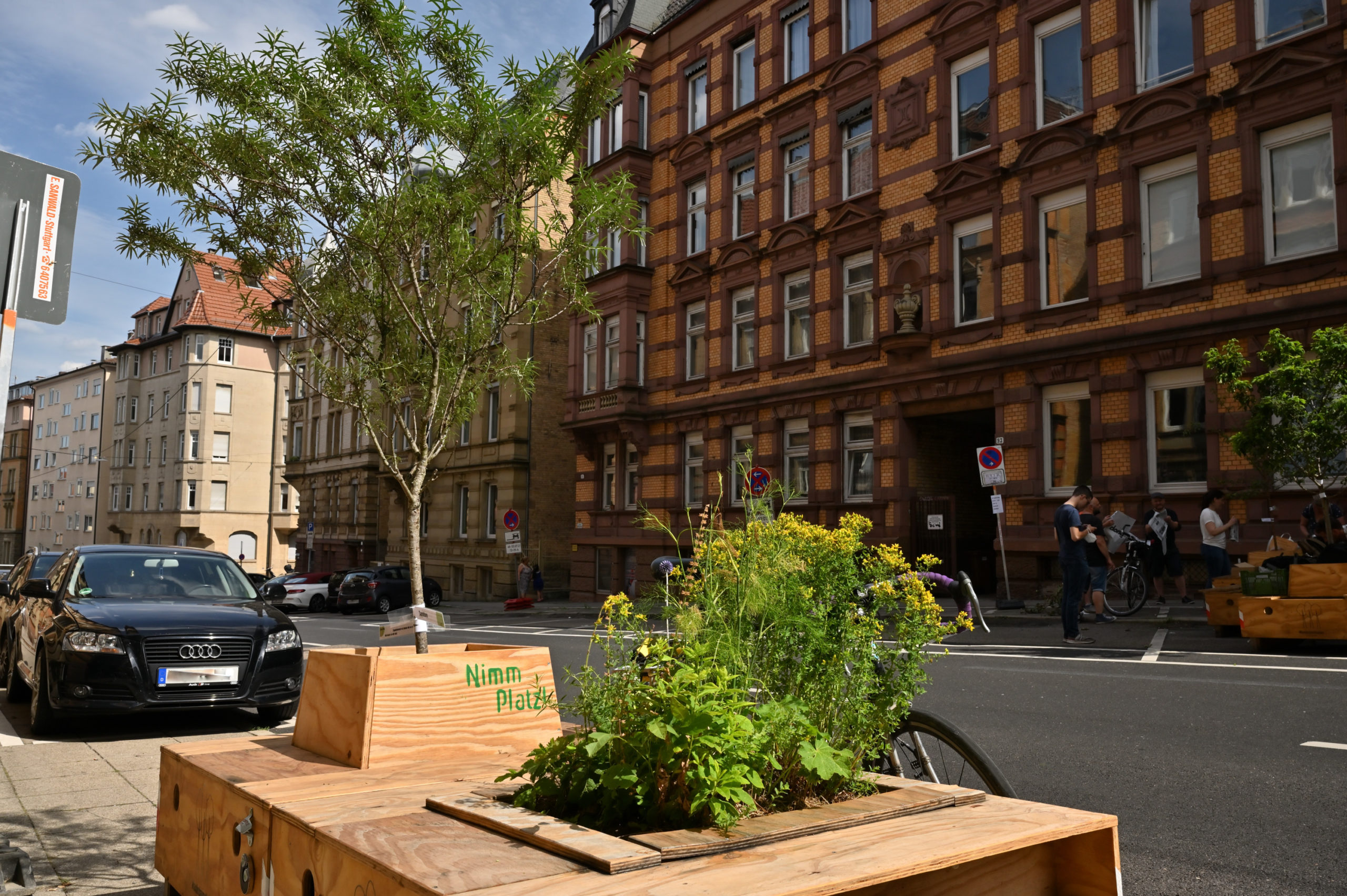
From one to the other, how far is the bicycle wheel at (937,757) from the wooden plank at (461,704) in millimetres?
1276

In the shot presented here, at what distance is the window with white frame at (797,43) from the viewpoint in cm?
2666

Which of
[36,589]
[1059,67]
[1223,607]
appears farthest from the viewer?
[1059,67]

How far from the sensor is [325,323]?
758cm

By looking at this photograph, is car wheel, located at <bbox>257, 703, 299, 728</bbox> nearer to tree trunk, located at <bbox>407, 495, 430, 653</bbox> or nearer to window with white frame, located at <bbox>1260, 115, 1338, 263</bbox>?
tree trunk, located at <bbox>407, 495, 430, 653</bbox>

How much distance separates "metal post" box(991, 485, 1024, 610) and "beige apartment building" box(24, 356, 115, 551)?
73209 millimetres

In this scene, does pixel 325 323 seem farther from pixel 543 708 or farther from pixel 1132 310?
pixel 1132 310

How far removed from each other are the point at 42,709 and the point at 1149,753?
8.05 m

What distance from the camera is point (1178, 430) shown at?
18406 mm

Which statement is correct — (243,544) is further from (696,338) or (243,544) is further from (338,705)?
(338,705)

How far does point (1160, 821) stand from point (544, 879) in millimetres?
4221

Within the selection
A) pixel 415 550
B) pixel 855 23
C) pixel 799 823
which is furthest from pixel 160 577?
pixel 855 23

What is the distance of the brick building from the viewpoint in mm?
17578

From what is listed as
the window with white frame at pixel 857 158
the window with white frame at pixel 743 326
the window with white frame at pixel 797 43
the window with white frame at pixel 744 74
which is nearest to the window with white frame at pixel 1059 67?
the window with white frame at pixel 857 158

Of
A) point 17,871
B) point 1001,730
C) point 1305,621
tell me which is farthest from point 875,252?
point 17,871
